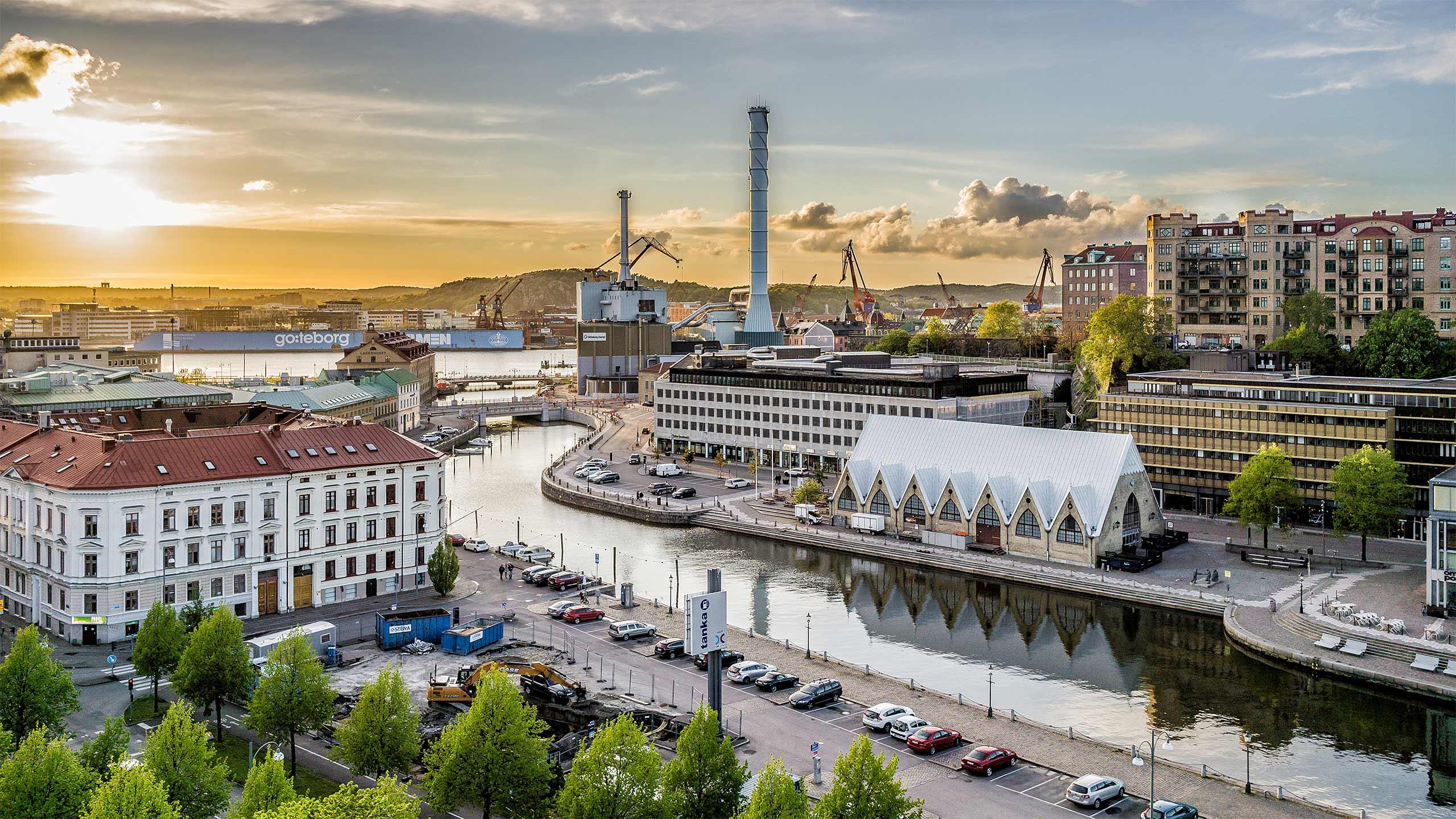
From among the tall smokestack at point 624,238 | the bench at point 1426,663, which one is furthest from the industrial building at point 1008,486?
the tall smokestack at point 624,238

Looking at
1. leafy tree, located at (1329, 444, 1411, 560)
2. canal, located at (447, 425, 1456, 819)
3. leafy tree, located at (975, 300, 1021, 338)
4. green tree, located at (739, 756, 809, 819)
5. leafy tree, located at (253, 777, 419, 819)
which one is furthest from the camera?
leafy tree, located at (975, 300, 1021, 338)

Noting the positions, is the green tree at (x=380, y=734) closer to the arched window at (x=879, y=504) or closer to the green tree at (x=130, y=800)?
the green tree at (x=130, y=800)

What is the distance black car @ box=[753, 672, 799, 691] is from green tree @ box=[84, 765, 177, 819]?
18.9 metres

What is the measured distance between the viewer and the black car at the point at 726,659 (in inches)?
1558

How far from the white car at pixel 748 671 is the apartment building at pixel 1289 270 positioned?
64.1 metres

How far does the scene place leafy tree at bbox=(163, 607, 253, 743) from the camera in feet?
103

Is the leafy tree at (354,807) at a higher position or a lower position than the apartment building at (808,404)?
lower

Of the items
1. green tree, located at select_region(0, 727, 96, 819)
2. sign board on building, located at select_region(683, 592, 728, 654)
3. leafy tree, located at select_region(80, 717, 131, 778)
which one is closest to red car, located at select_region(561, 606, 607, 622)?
sign board on building, located at select_region(683, 592, 728, 654)

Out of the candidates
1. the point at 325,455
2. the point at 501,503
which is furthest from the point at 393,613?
the point at 501,503

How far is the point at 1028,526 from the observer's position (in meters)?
56.2

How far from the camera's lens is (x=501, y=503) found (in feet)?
249

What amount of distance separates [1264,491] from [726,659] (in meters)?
27.3

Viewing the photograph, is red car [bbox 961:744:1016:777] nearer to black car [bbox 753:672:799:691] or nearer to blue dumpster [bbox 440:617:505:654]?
black car [bbox 753:672:799:691]

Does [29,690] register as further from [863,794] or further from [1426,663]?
[1426,663]
